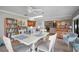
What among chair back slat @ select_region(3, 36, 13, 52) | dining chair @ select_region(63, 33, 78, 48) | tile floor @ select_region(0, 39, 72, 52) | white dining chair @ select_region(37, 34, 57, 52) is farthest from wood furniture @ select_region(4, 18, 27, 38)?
dining chair @ select_region(63, 33, 78, 48)

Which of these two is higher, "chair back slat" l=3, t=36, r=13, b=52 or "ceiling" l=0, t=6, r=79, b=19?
"ceiling" l=0, t=6, r=79, b=19

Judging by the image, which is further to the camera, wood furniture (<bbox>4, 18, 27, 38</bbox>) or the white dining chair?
the white dining chair

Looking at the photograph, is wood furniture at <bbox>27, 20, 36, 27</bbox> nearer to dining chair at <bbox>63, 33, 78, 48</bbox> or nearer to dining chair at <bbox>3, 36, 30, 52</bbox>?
dining chair at <bbox>3, 36, 30, 52</bbox>

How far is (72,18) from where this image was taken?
1.80 metres

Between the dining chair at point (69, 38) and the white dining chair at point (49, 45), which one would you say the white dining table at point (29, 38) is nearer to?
the white dining chair at point (49, 45)

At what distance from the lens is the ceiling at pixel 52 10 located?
5.64ft

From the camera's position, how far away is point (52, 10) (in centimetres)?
181

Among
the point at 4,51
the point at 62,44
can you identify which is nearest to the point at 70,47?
the point at 62,44

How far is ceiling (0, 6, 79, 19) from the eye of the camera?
1.72 m

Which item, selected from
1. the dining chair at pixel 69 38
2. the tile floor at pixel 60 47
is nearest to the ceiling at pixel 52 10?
the dining chair at pixel 69 38

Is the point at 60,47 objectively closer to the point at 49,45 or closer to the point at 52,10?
the point at 49,45

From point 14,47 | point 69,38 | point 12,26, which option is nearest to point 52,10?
point 69,38
